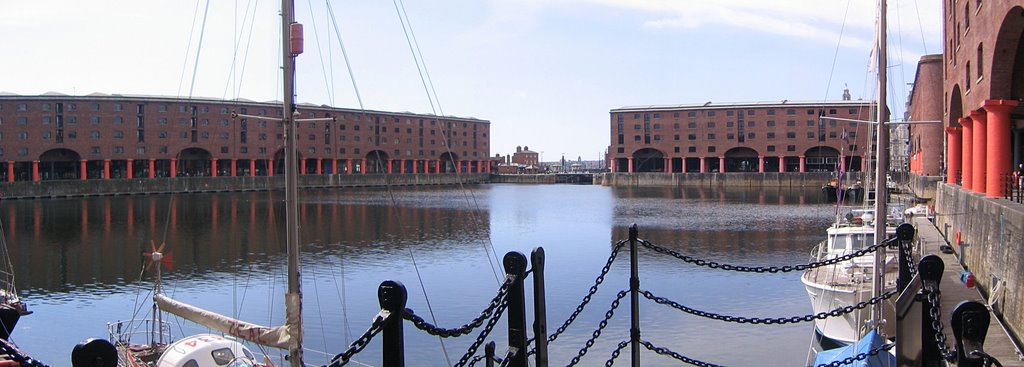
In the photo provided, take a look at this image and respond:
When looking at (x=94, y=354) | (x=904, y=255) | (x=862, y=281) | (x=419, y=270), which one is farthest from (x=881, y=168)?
(x=419, y=270)

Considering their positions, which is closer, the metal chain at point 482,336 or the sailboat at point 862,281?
the metal chain at point 482,336

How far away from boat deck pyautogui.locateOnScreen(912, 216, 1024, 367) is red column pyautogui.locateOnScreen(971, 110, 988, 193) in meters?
2.67

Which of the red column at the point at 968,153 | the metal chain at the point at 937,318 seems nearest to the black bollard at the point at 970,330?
the metal chain at the point at 937,318

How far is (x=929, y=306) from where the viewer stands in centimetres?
568

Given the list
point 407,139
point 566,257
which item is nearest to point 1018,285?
point 566,257

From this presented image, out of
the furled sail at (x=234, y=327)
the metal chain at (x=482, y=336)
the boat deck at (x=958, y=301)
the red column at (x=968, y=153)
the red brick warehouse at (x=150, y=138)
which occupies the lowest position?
the boat deck at (x=958, y=301)

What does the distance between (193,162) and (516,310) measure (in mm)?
114259

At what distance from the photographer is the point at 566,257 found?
39.7 m

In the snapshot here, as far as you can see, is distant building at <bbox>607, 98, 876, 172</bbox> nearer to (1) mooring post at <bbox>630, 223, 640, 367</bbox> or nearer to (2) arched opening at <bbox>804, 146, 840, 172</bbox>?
(2) arched opening at <bbox>804, 146, 840, 172</bbox>

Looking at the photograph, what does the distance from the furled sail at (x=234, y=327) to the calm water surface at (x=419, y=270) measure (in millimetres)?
3188

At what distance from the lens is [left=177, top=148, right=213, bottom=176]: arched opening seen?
356 ft

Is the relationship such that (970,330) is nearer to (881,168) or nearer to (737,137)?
(881,168)

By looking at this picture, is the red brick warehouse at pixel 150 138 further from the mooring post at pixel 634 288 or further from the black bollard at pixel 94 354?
the black bollard at pixel 94 354

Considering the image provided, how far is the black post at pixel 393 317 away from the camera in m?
5.12
